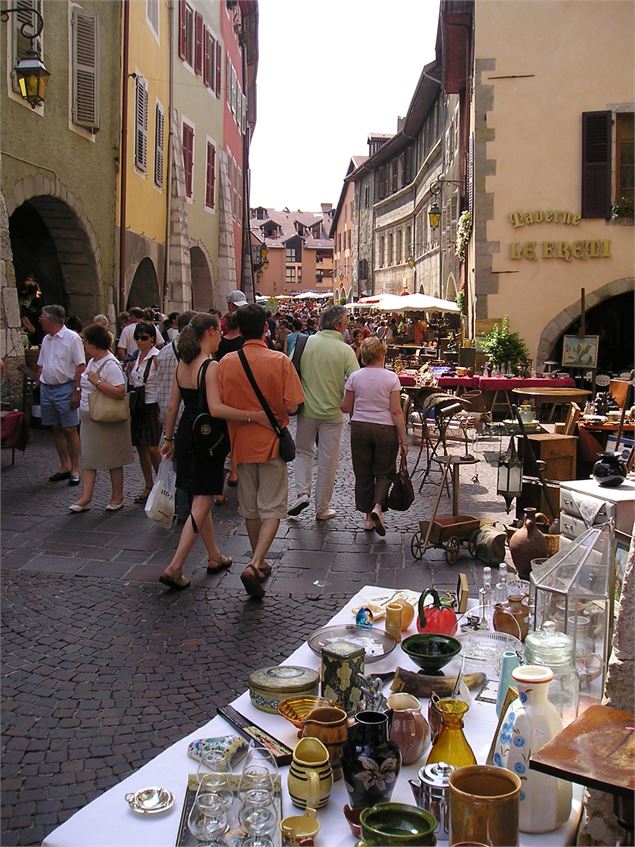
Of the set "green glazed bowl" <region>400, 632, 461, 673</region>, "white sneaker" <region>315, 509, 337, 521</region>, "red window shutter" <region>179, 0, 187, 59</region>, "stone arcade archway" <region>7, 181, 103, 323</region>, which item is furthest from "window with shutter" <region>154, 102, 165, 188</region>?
"green glazed bowl" <region>400, 632, 461, 673</region>

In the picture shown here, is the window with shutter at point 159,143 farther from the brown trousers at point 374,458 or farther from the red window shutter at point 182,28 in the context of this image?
the brown trousers at point 374,458

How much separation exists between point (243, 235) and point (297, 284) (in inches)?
2063

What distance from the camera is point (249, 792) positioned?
2.24m

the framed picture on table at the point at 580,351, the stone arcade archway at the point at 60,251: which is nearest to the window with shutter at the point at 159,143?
the stone arcade archway at the point at 60,251

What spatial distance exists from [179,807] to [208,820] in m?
0.32

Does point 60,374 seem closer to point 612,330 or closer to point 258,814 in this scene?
point 258,814

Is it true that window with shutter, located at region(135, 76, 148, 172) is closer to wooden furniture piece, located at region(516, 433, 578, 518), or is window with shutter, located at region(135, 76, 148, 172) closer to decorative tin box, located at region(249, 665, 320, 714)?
wooden furniture piece, located at region(516, 433, 578, 518)

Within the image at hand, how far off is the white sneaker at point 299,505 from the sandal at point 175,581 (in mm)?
2069

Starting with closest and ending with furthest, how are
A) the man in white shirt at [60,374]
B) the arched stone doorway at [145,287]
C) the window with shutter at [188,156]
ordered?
the man in white shirt at [60,374] < the arched stone doorway at [145,287] < the window with shutter at [188,156]

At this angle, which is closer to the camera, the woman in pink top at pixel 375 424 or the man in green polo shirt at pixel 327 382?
the woman in pink top at pixel 375 424

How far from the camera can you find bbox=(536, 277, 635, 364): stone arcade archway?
16.9 m

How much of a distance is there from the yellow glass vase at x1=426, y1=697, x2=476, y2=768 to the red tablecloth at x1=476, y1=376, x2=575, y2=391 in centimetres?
1178

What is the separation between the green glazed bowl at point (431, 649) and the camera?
3158mm

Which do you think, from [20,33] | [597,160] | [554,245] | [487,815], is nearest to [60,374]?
[20,33]
